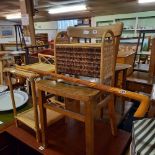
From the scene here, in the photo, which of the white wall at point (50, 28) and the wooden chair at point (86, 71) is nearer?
the wooden chair at point (86, 71)

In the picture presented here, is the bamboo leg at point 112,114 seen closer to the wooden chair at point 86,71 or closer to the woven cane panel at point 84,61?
the wooden chair at point 86,71

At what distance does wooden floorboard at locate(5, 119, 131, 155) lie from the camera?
4.32ft

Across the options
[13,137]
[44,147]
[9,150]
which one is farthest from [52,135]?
[9,150]

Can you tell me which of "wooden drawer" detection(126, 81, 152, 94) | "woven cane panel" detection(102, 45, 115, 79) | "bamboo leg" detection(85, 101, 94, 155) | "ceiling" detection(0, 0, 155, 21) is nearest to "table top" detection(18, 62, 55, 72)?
"woven cane panel" detection(102, 45, 115, 79)

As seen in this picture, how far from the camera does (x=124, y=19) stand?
7332 mm

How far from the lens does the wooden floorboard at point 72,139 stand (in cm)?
132

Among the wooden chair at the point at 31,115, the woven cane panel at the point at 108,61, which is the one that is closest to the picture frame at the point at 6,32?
the wooden chair at the point at 31,115

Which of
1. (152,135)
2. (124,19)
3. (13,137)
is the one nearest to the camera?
(152,135)

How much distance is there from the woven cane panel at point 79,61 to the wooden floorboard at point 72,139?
0.59 metres

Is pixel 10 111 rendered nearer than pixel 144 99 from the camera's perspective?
No

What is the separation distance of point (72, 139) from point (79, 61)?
70cm

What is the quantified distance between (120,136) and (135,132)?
794 mm

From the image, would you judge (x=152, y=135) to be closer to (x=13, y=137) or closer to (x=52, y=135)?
(x=52, y=135)

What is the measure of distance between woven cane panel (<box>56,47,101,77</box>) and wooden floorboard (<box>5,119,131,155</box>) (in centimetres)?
59
